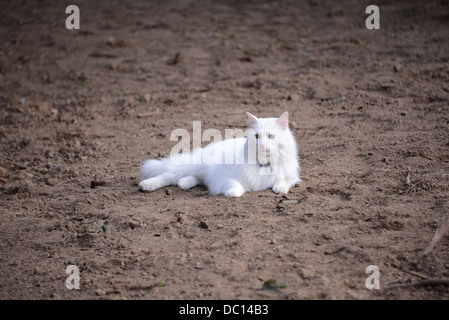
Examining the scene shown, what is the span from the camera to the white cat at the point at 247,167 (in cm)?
497

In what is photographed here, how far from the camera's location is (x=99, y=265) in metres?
4.12

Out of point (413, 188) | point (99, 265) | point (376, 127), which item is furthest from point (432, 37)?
point (99, 265)

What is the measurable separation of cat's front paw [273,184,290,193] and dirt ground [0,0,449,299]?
0.11m

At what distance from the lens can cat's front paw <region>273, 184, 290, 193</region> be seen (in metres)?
5.01

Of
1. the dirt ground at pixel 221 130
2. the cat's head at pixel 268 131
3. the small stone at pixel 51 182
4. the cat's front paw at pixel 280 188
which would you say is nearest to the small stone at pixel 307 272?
the dirt ground at pixel 221 130

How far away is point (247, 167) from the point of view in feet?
16.8

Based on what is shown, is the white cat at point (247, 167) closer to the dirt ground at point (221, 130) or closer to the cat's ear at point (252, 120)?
the cat's ear at point (252, 120)

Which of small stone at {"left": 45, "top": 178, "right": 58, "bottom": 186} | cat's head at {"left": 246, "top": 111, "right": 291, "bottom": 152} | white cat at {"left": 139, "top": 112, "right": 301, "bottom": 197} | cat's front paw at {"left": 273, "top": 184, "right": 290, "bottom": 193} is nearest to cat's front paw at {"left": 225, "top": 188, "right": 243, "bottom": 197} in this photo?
white cat at {"left": 139, "top": 112, "right": 301, "bottom": 197}

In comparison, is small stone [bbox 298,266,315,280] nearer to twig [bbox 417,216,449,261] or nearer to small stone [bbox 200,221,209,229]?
twig [bbox 417,216,449,261]

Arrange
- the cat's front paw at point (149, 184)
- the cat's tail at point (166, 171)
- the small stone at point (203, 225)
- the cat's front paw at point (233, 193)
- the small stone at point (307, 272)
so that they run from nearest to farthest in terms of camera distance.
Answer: the small stone at point (307, 272) → the small stone at point (203, 225) → the cat's front paw at point (233, 193) → the cat's front paw at point (149, 184) → the cat's tail at point (166, 171)

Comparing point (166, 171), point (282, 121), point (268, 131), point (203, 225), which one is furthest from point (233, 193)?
point (166, 171)

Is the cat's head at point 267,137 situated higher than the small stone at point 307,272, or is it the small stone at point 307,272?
the cat's head at point 267,137

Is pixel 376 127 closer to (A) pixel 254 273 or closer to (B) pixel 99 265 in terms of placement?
(A) pixel 254 273

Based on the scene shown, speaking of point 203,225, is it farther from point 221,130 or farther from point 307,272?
point 221,130
